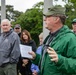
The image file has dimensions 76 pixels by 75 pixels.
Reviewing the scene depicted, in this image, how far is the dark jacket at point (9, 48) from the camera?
297 inches

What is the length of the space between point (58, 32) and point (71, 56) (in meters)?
0.41

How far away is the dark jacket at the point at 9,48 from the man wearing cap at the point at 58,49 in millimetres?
2978

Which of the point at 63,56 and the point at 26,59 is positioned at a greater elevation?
the point at 63,56

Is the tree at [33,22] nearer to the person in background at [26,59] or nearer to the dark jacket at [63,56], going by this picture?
the person in background at [26,59]

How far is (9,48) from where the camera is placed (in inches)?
299

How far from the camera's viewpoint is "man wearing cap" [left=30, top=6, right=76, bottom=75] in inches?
158

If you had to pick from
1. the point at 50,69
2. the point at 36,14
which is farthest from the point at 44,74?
the point at 36,14

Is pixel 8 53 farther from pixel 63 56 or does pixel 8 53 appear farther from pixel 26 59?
pixel 63 56

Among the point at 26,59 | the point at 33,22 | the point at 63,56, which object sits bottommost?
the point at 33,22

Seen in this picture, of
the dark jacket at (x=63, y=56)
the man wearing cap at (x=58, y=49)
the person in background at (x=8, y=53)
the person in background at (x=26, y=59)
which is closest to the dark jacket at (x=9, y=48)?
the person in background at (x=8, y=53)

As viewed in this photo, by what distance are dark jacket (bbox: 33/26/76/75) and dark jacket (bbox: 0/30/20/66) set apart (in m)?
3.16

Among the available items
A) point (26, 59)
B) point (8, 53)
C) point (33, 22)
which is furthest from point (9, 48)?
point (33, 22)

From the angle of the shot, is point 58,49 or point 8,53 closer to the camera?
point 58,49

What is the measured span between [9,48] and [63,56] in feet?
11.7
